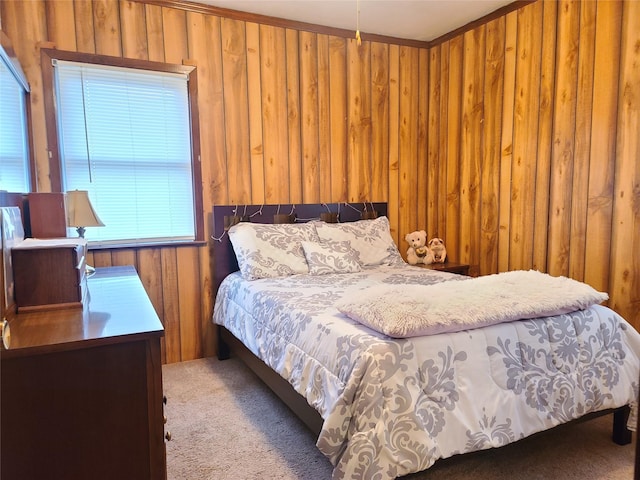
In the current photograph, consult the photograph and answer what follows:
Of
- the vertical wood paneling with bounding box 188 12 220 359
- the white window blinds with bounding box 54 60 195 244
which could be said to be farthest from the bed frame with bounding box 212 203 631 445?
the white window blinds with bounding box 54 60 195 244

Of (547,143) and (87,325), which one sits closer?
(87,325)

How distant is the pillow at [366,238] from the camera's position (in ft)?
10.8

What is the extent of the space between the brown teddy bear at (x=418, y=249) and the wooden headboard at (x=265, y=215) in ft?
1.13

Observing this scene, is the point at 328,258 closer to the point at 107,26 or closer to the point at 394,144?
the point at 394,144

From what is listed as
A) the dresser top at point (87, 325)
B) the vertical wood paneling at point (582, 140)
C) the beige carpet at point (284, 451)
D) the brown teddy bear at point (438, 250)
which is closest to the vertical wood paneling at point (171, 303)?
the beige carpet at point (284, 451)

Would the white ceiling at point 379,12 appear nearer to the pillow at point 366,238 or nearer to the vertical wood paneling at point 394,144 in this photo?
the vertical wood paneling at point 394,144

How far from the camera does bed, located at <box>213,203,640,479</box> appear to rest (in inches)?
58.0

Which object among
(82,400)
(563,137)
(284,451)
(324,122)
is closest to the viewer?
(82,400)

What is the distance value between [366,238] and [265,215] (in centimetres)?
80

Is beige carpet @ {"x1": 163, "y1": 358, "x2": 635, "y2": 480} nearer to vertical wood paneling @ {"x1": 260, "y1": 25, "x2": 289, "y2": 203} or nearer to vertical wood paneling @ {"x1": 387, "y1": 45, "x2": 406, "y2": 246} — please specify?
vertical wood paneling @ {"x1": 260, "y1": 25, "x2": 289, "y2": 203}

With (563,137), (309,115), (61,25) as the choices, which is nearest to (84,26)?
(61,25)

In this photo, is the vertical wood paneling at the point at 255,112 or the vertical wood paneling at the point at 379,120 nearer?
the vertical wood paneling at the point at 255,112

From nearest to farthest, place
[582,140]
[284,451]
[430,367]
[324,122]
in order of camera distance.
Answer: [430,367], [284,451], [582,140], [324,122]

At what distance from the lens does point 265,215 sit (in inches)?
133
